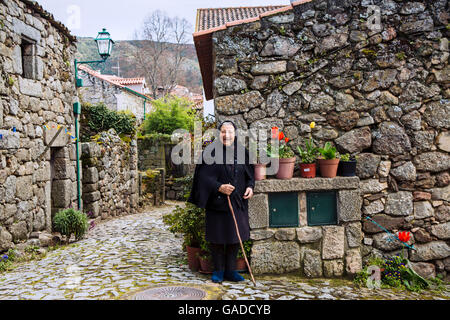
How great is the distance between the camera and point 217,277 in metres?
4.13

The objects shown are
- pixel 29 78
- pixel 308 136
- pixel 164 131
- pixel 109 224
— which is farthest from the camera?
pixel 164 131

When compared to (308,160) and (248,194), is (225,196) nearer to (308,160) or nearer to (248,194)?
(248,194)

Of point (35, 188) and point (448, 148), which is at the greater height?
point (448, 148)

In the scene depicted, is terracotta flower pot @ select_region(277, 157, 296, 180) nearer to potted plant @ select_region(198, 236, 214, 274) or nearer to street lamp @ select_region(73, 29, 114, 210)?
potted plant @ select_region(198, 236, 214, 274)

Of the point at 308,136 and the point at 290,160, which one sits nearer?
Answer: the point at 290,160

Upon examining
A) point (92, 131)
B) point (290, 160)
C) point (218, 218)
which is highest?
point (92, 131)

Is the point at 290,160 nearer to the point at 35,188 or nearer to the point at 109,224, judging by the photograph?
the point at 35,188

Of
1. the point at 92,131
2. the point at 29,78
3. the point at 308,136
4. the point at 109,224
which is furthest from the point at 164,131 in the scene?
the point at 308,136

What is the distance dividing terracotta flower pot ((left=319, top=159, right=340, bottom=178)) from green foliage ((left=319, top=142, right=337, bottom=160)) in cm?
5

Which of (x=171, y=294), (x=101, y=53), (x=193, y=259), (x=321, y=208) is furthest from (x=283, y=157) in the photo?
(x=101, y=53)

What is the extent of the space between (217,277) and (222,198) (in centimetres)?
88

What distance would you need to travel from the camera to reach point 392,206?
473cm
